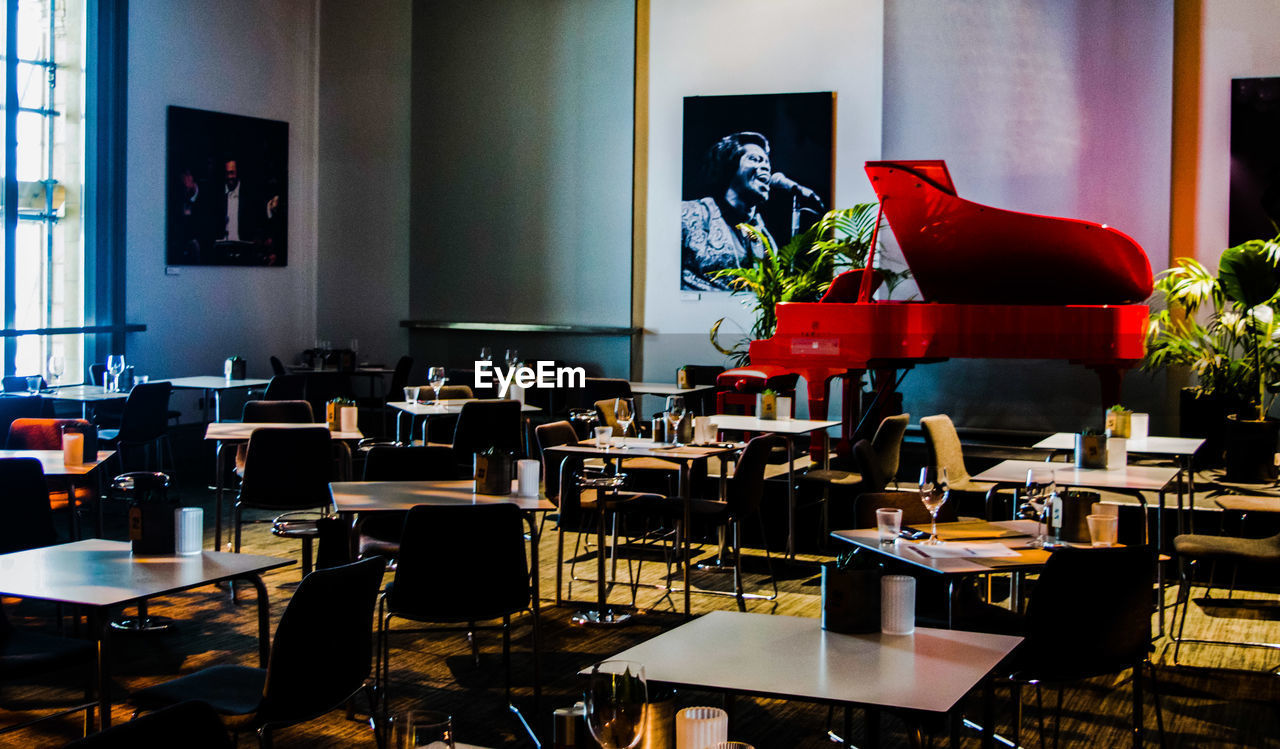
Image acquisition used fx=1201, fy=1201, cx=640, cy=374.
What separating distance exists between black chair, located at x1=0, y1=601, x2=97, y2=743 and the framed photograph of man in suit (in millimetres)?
8293

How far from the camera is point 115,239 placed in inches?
426

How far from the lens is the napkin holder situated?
192 inches

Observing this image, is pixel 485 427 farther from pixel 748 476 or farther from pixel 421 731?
pixel 421 731

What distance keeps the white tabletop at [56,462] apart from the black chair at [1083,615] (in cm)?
390

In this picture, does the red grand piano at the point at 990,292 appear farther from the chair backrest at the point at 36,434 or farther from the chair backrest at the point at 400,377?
the chair backrest at the point at 400,377

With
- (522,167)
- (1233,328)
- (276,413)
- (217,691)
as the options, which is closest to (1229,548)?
(1233,328)

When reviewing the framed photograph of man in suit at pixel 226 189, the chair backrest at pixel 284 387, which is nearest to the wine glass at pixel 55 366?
the chair backrest at pixel 284 387

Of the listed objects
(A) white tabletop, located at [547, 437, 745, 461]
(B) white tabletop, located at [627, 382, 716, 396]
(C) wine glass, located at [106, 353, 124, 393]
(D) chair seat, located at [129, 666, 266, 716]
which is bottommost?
(D) chair seat, located at [129, 666, 266, 716]

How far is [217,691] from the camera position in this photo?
325 centimetres

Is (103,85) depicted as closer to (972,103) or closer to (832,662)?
(972,103)

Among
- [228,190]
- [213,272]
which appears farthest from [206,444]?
[228,190]

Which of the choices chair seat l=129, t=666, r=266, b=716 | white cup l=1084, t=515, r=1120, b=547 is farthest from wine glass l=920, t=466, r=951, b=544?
chair seat l=129, t=666, r=266, b=716

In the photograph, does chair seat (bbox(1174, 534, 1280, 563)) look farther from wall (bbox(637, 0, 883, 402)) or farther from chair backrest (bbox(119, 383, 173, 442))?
chair backrest (bbox(119, 383, 173, 442))

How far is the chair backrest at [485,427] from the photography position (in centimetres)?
727
